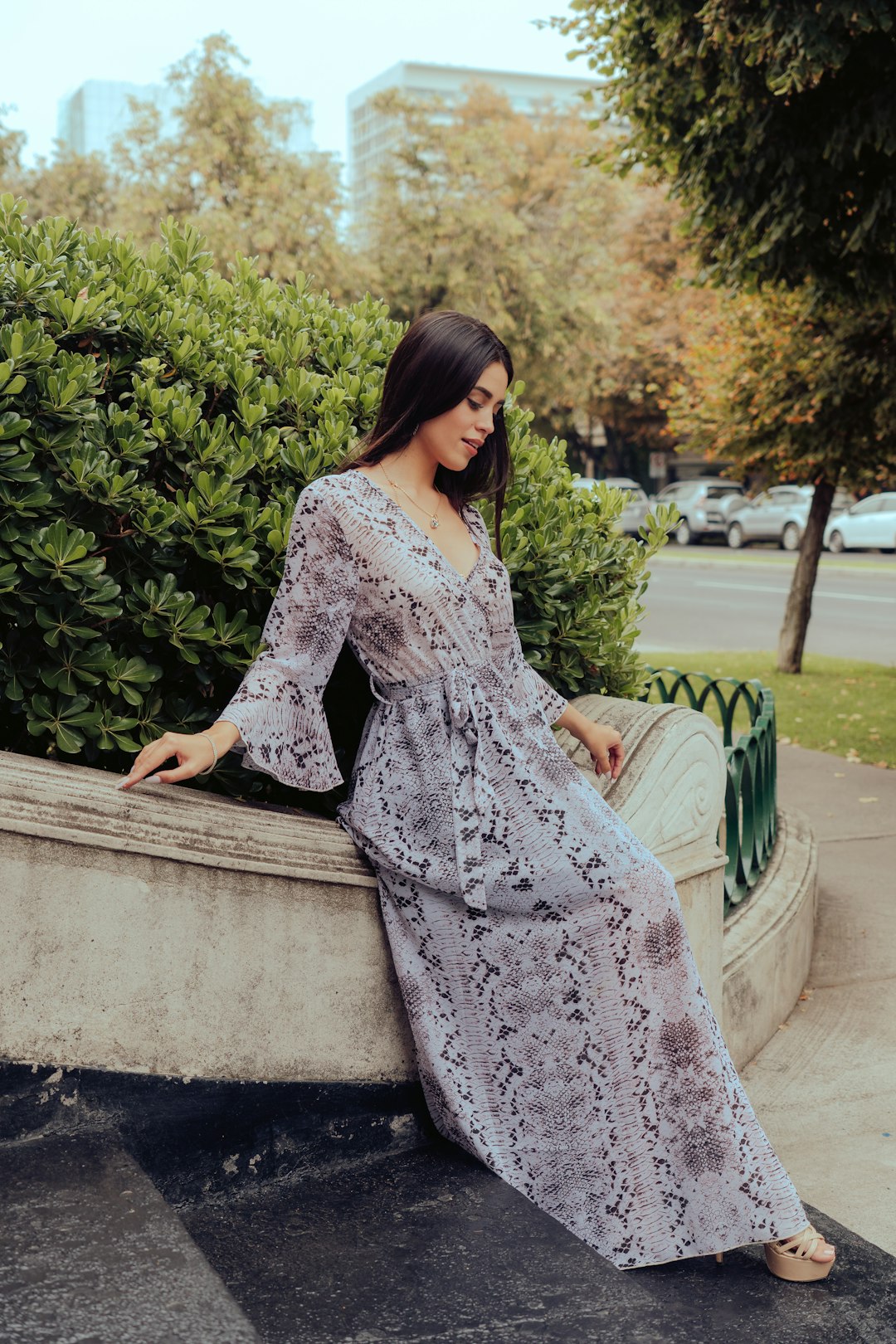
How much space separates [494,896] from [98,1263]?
921mm

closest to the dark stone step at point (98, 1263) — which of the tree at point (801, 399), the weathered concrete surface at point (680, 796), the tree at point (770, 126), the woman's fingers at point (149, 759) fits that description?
the woman's fingers at point (149, 759)

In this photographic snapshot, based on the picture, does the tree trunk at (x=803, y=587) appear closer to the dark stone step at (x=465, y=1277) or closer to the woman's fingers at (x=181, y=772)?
the dark stone step at (x=465, y=1277)

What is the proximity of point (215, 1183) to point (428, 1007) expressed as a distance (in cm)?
50

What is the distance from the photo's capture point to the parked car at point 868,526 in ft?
92.9

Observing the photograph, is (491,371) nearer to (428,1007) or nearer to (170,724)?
(170,724)

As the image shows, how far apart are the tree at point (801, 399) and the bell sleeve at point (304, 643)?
727 cm

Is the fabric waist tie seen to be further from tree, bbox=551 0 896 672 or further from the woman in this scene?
tree, bbox=551 0 896 672

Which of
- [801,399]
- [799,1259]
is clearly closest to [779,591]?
[801,399]

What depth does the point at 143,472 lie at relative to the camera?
9.02 ft

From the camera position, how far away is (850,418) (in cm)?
1000

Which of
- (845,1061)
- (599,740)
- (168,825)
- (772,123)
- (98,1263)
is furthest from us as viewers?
(772,123)

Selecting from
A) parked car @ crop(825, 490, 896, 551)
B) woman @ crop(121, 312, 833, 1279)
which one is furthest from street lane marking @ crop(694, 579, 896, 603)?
woman @ crop(121, 312, 833, 1279)

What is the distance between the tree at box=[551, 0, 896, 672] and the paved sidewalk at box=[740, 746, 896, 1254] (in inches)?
140

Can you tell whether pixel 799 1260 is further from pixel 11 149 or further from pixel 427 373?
pixel 11 149
